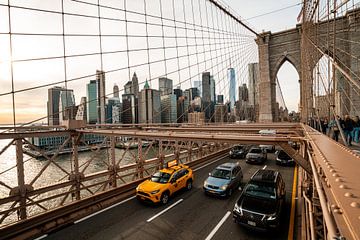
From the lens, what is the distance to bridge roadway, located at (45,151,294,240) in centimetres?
775

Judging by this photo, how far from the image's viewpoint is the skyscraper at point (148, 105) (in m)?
16.2

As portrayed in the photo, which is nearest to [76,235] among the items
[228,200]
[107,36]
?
[228,200]

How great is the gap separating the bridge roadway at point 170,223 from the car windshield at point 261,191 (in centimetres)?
118

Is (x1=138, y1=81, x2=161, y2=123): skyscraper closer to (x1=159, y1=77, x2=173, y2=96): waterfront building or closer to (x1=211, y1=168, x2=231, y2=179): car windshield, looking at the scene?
(x1=159, y1=77, x2=173, y2=96): waterfront building

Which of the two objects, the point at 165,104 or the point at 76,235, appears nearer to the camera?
the point at 76,235

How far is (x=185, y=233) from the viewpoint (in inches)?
309

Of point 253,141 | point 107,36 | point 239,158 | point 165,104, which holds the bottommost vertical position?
point 239,158

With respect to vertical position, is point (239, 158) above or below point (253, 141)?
below

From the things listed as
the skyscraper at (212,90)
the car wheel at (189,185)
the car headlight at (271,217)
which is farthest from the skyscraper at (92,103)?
the skyscraper at (212,90)

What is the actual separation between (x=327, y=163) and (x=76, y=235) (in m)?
8.81

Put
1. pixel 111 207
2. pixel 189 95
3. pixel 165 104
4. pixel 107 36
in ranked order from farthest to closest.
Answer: pixel 189 95 < pixel 165 104 < pixel 107 36 < pixel 111 207

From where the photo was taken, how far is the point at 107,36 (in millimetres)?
11844

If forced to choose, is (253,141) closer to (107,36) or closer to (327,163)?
(327,163)


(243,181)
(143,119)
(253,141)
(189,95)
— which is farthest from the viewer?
(189,95)
